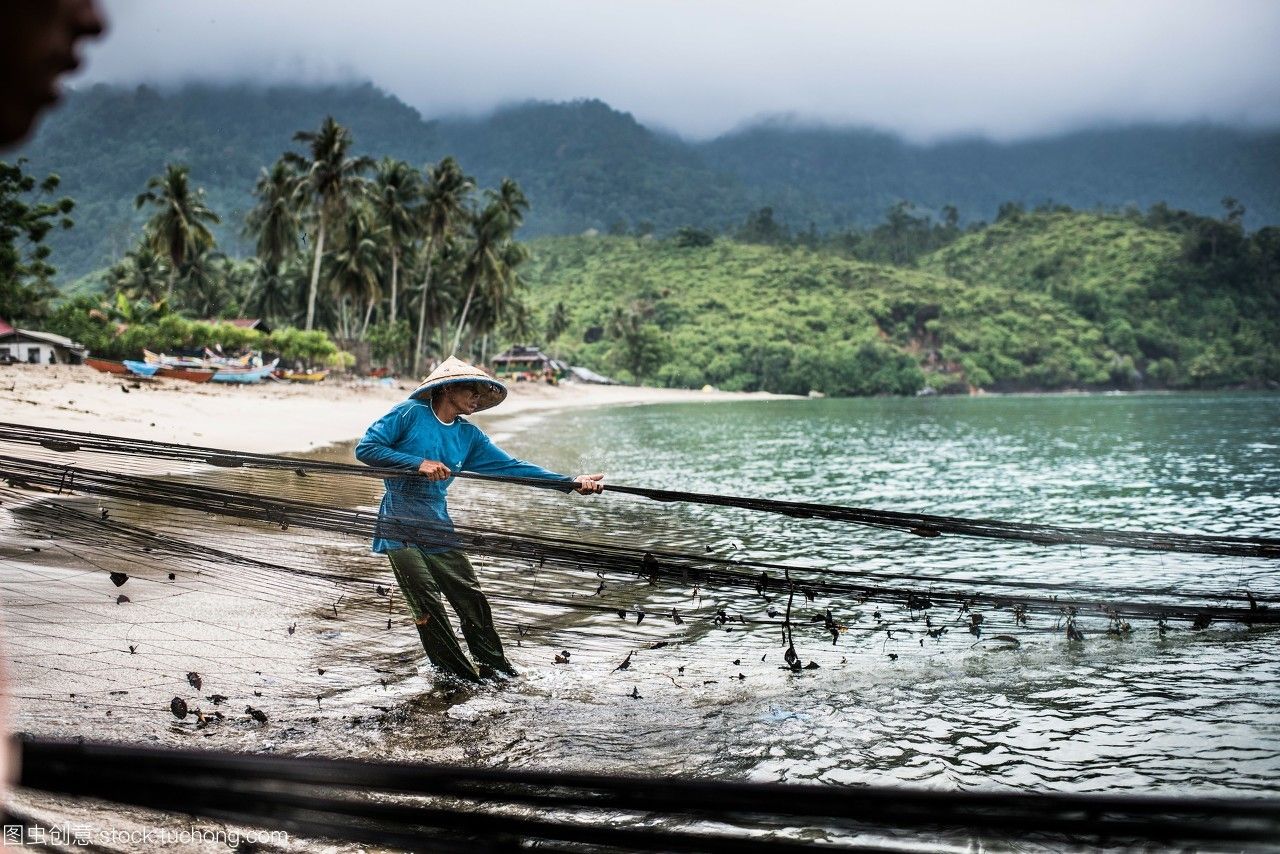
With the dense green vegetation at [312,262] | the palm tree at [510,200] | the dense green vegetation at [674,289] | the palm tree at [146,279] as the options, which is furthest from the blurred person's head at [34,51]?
the palm tree at [146,279]

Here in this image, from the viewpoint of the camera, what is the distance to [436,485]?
17.6 feet

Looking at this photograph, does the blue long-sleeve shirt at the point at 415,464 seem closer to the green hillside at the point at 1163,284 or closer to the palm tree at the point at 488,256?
Result: the palm tree at the point at 488,256

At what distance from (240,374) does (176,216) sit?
20.2 metres

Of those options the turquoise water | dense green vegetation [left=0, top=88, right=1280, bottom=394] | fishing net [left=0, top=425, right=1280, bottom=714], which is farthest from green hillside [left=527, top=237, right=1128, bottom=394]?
fishing net [left=0, top=425, right=1280, bottom=714]

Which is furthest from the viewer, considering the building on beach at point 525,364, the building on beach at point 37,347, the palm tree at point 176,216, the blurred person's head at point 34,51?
the building on beach at point 525,364

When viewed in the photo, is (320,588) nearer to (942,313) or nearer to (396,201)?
(396,201)

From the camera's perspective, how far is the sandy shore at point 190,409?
59.9 feet

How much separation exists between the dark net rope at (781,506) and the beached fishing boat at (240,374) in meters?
37.0

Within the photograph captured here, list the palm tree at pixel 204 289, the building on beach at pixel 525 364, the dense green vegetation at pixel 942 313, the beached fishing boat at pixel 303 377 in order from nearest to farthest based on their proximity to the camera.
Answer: the beached fishing boat at pixel 303 377 < the palm tree at pixel 204 289 < the building on beach at pixel 525 364 < the dense green vegetation at pixel 942 313

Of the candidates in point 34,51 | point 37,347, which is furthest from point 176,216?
point 34,51

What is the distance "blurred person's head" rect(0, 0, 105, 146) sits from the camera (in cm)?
93

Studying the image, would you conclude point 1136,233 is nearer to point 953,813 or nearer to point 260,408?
point 260,408

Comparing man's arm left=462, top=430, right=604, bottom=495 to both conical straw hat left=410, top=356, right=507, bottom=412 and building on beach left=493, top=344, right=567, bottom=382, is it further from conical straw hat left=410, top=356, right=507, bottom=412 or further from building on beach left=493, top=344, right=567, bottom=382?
building on beach left=493, top=344, right=567, bottom=382

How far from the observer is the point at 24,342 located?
47.8m
